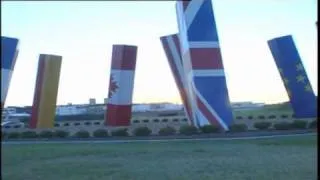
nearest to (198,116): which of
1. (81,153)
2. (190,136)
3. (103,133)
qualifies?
(190,136)

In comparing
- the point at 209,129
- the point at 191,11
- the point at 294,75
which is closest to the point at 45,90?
the point at 191,11

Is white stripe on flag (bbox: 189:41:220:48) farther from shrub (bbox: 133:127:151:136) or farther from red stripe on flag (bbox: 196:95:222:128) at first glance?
shrub (bbox: 133:127:151:136)

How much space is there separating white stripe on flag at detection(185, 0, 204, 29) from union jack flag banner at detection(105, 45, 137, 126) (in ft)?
20.0

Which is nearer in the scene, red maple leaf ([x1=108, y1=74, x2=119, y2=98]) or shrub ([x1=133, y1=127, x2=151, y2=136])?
shrub ([x1=133, y1=127, x2=151, y2=136])

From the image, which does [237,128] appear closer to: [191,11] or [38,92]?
[191,11]

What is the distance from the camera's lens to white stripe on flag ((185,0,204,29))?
91.1ft

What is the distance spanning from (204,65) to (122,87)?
644cm

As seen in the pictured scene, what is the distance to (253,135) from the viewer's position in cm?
2445

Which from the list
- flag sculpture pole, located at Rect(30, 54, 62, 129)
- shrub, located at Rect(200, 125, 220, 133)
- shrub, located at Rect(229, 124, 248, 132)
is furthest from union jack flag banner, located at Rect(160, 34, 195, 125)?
shrub, located at Rect(200, 125, 220, 133)

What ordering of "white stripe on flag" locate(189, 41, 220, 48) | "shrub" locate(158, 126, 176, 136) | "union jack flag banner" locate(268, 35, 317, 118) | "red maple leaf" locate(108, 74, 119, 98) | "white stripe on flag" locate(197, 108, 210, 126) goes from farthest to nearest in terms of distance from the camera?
"union jack flag banner" locate(268, 35, 317, 118) < "red maple leaf" locate(108, 74, 119, 98) < "white stripe on flag" locate(189, 41, 220, 48) < "white stripe on flag" locate(197, 108, 210, 126) < "shrub" locate(158, 126, 176, 136)

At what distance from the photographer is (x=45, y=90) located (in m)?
34.4

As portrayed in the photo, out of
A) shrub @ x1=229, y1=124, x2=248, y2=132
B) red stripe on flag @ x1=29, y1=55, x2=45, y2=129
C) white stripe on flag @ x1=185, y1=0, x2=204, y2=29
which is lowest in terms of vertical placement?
shrub @ x1=229, y1=124, x2=248, y2=132

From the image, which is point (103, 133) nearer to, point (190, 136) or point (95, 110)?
point (190, 136)

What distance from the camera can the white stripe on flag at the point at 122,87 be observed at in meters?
32.6
